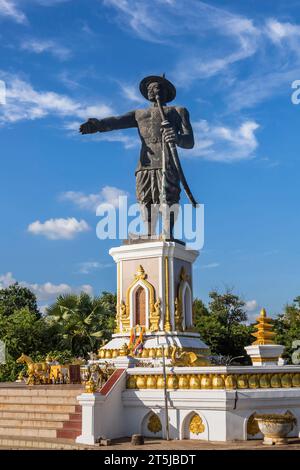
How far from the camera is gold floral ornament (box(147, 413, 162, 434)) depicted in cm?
1461

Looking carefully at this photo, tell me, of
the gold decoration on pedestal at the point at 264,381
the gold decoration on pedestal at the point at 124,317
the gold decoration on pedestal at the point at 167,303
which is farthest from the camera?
the gold decoration on pedestal at the point at 124,317

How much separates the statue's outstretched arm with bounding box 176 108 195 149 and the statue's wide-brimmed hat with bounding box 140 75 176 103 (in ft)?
2.86

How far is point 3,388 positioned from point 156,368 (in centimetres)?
429

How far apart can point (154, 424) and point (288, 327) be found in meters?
26.5

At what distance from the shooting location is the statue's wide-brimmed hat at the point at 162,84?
69.4 feet

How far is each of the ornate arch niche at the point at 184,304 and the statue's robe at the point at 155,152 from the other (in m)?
2.57

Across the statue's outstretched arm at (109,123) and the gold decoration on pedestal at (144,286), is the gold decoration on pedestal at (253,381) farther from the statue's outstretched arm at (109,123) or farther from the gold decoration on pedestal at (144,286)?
the statue's outstretched arm at (109,123)

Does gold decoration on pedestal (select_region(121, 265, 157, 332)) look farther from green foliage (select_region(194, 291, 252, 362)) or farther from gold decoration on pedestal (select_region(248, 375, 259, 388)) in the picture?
green foliage (select_region(194, 291, 252, 362))

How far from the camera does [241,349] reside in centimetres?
3844

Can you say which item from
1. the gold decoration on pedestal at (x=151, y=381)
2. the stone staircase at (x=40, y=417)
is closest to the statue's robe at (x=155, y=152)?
the gold decoration on pedestal at (x=151, y=381)

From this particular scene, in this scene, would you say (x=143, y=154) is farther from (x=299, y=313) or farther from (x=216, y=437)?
(x=299, y=313)

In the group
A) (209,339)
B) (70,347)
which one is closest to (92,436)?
(70,347)

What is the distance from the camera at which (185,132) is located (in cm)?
2089

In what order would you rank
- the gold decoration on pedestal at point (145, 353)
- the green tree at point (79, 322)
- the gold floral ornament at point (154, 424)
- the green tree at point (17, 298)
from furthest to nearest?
the green tree at point (17, 298) < the green tree at point (79, 322) < the gold decoration on pedestal at point (145, 353) < the gold floral ornament at point (154, 424)
